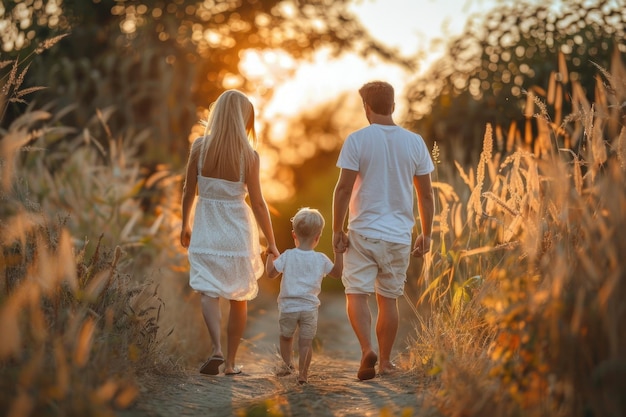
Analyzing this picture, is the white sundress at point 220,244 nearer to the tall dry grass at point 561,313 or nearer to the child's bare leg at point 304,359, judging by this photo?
the child's bare leg at point 304,359

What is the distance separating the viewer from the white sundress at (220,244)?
5227 mm

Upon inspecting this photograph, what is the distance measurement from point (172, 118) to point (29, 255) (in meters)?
5.99

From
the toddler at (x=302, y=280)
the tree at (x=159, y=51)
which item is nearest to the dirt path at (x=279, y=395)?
the toddler at (x=302, y=280)

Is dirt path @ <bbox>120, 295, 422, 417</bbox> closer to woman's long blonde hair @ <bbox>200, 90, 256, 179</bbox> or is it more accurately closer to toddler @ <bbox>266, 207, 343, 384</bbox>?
toddler @ <bbox>266, 207, 343, 384</bbox>

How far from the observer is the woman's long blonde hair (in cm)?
521

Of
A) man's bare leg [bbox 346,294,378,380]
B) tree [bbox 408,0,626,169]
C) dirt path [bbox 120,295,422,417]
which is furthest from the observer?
tree [bbox 408,0,626,169]

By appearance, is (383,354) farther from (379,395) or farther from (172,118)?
(172,118)

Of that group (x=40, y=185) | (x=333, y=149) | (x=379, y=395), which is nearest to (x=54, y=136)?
(x=40, y=185)

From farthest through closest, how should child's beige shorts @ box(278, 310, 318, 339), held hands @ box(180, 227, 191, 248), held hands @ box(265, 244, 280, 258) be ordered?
held hands @ box(180, 227, 191, 248) < held hands @ box(265, 244, 280, 258) < child's beige shorts @ box(278, 310, 318, 339)

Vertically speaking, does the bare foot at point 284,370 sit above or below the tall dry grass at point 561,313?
below

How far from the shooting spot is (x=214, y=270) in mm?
5238

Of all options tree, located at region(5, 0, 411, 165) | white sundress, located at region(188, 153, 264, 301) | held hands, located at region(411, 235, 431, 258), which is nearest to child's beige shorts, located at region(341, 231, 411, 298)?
held hands, located at region(411, 235, 431, 258)

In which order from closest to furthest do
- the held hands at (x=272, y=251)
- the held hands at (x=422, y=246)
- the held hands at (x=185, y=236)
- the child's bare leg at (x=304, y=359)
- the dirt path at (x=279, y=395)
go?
the dirt path at (x=279, y=395) → the child's bare leg at (x=304, y=359) → the held hands at (x=422, y=246) → the held hands at (x=272, y=251) → the held hands at (x=185, y=236)

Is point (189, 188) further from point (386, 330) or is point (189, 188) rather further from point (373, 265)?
point (386, 330)
